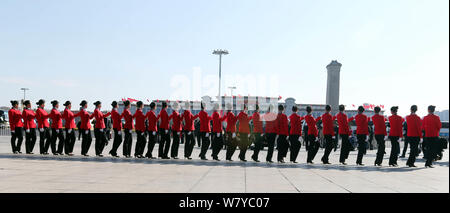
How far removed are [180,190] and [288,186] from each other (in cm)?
182

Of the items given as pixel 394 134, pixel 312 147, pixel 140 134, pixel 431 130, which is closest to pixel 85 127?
pixel 140 134

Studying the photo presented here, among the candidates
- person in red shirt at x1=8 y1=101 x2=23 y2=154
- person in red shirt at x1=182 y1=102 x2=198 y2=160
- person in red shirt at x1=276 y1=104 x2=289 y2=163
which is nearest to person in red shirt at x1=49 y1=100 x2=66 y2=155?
person in red shirt at x1=8 y1=101 x2=23 y2=154

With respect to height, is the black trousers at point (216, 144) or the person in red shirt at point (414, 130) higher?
the person in red shirt at point (414, 130)

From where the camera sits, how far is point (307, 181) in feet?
25.2

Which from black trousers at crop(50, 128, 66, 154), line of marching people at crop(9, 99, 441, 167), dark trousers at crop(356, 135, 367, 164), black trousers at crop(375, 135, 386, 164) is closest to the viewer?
dark trousers at crop(356, 135, 367, 164)

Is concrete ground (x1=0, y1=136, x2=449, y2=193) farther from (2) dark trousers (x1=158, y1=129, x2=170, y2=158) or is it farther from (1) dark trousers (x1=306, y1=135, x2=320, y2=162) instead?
(1) dark trousers (x1=306, y1=135, x2=320, y2=162)

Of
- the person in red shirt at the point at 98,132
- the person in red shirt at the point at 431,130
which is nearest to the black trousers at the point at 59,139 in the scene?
the person in red shirt at the point at 98,132

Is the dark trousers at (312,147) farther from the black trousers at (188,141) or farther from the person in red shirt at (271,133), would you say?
the black trousers at (188,141)

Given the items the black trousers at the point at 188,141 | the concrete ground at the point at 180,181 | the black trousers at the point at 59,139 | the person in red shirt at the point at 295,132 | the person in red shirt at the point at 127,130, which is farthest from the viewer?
the black trousers at the point at 59,139

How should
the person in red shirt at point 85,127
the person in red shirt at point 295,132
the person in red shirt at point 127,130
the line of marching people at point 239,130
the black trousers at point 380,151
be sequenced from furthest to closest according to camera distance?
the person in red shirt at point 85,127 < the person in red shirt at point 127,130 < the person in red shirt at point 295,132 < the line of marching people at point 239,130 < the black trousers at point 380,151

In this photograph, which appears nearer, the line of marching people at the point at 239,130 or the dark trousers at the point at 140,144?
the line of marching people at the point at 239,130

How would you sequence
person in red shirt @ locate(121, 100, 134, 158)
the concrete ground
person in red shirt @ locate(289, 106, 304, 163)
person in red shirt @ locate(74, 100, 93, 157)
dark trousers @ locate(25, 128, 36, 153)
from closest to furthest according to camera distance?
the concrete ground < person in red shirt @ locate(289, 106, 304, 163) < person in red shirt @ locate(121, 100, 134, 158) < person in red shirt @ locate(74, 100, 93, 157) < dark trousers @ locate(25, 128, 36, 153)

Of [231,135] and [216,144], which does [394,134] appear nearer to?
[231,135]

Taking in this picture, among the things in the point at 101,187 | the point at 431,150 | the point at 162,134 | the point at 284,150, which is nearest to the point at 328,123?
the point at 284,150
